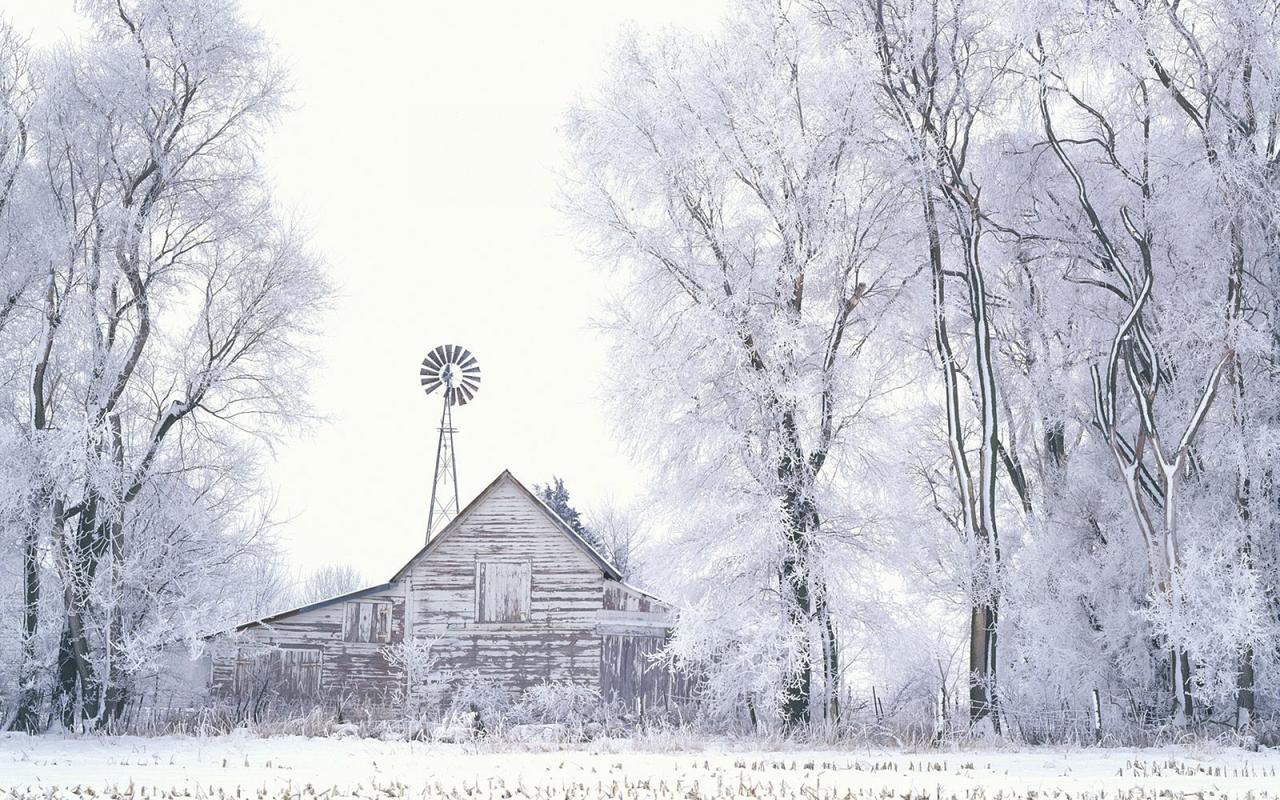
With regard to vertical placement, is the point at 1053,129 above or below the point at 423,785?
above

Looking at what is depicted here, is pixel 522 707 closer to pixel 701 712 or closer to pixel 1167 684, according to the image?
pixel 701 712

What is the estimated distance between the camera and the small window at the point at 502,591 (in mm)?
26703

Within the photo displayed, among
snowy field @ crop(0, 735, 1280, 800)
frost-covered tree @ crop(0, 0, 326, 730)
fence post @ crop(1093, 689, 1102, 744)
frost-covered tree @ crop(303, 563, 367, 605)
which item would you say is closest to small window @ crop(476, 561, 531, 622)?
frost-covered tree @ crop(0, 0, 326, 730)

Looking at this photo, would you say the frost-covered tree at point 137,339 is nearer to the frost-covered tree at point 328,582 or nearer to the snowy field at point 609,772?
the snowy field at point 609,772

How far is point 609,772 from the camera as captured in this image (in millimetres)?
11211

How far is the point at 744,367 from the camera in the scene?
17422 millimetres

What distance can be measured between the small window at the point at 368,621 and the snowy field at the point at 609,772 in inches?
404

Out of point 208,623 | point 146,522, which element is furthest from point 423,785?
point 146,522

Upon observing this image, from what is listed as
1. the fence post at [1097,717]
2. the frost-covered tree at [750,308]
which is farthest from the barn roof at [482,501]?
the fence post at [1097,717]

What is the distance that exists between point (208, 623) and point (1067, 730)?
45.0 ft

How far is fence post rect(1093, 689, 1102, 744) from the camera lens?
1683 cm

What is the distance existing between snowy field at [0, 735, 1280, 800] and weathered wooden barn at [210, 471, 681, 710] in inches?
390

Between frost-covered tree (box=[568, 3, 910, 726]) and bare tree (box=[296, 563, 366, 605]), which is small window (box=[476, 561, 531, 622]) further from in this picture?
bare tree (box=[296, 563, 366, 605])

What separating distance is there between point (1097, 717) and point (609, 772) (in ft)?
36.2
